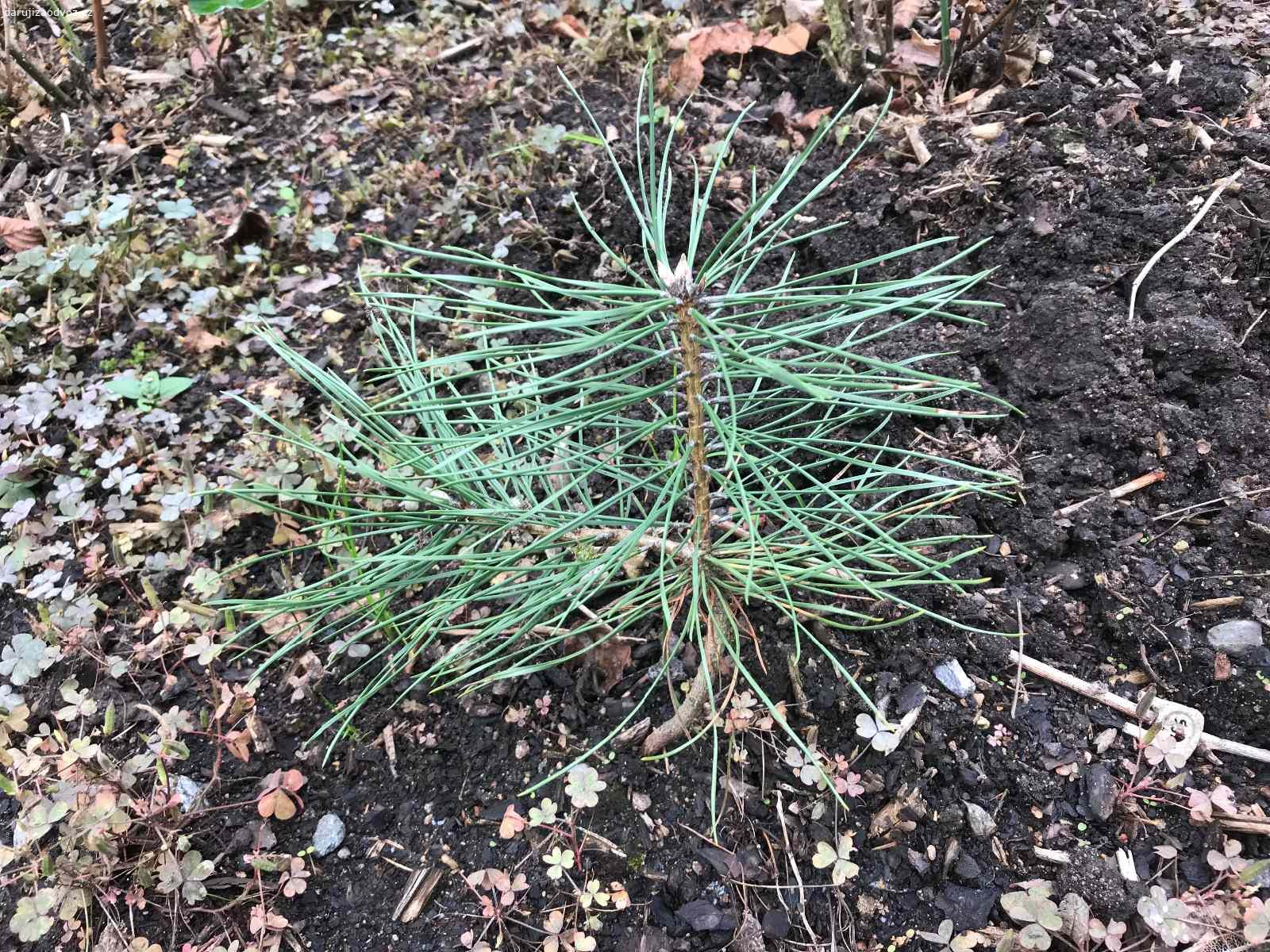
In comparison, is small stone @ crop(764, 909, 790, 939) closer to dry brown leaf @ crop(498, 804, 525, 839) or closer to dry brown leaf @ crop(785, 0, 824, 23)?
dry brown leaf @ crop(498, 804, 525, 839)

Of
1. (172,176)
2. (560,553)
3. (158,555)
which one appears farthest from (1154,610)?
(172,176)

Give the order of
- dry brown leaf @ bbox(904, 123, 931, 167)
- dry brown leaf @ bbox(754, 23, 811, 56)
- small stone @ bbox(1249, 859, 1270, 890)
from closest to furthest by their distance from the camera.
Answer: small stone @ bbox(1249, 859, 1270, 890)
dry brown leaf @ bbox(904, 123, 931, 167)
dry brown leaf @ bbox(754, 23, 811, 56)

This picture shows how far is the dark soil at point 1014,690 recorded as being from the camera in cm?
128

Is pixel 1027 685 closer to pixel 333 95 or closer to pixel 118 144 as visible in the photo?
pixel 333 95

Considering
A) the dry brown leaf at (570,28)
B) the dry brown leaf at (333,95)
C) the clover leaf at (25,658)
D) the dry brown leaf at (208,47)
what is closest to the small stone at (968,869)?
the clover leaf at (25,658)

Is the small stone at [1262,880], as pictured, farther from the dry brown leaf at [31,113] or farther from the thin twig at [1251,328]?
the dry brown leaf at [31,113]

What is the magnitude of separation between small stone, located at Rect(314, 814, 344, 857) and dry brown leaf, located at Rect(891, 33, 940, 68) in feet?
7.56

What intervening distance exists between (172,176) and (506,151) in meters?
1.04

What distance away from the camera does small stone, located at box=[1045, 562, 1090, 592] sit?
1.47m

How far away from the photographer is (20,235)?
233 cm

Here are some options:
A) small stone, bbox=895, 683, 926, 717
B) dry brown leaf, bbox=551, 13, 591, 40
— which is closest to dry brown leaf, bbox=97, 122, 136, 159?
dry brown leaf, bbox=551, 13, 591, 40

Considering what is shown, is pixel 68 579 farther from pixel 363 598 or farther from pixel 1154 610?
pixel 1154 610

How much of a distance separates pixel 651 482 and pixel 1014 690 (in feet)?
2.35

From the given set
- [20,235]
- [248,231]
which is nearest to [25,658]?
[248,231]
